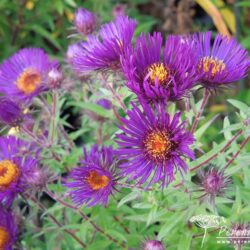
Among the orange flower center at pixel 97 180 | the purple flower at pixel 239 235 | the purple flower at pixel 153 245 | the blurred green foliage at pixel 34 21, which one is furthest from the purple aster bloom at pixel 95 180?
the blurred green foliage at pixel 34 21

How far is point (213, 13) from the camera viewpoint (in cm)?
173

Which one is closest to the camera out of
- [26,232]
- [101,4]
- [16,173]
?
[16,173]

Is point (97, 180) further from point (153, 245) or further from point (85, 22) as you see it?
point (85, 22)

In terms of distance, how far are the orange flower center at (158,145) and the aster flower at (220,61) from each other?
123 millimetres

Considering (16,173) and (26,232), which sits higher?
(16,173)

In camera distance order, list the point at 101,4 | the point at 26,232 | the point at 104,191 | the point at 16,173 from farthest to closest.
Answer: the point at 101,4, the point at 26,232, the point at 16,173, the point at 104,191

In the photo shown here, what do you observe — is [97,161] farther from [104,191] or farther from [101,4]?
[101,4]

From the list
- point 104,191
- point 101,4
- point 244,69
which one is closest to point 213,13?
point 101,4

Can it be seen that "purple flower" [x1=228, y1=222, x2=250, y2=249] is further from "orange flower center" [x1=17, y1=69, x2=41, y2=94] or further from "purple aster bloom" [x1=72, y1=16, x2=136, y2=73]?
"orange flower center" [x1=17, y1=69, x2=41, y2=94]

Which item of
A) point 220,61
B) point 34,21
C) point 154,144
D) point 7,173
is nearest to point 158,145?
point 154,144

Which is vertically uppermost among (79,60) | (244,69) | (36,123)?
(79,60)

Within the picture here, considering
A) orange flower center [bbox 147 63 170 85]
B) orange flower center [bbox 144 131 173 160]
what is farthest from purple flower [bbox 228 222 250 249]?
orange flower center [bbox 147 63 170 85]

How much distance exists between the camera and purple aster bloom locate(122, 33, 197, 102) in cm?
85

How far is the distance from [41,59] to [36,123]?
0.57 ft
